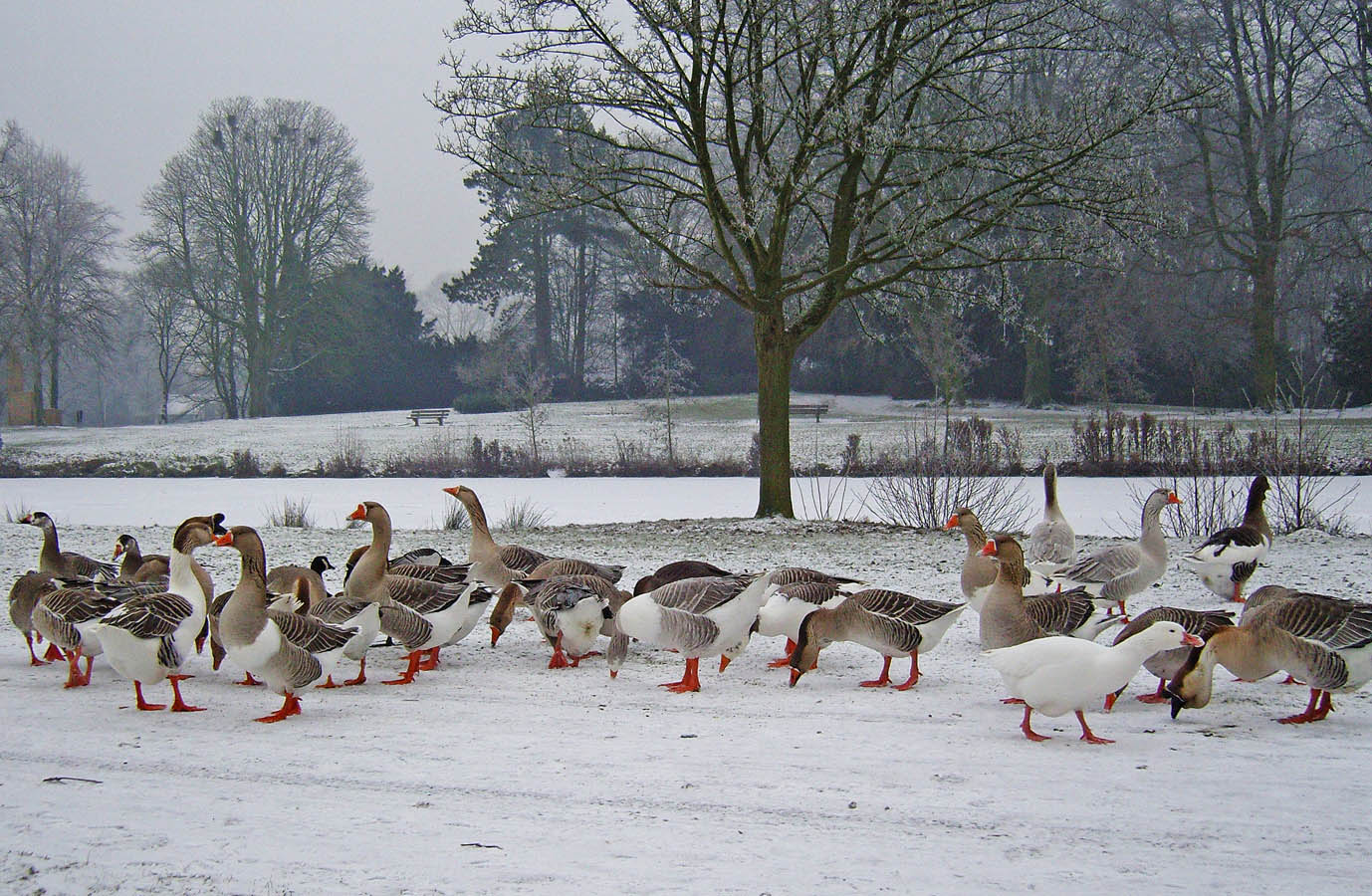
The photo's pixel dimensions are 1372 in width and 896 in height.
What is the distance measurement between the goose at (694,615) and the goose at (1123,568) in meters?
3.22

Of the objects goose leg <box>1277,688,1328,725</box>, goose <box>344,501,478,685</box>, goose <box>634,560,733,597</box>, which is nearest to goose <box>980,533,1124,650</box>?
goose leg <box>1277,688,1328,725</box>

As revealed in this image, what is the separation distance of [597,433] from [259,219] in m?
26.3

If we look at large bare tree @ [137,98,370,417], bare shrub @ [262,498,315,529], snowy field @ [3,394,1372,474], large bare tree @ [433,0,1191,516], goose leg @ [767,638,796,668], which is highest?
large bare tree @ [137,98,370,417]

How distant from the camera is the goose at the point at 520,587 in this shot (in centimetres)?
791

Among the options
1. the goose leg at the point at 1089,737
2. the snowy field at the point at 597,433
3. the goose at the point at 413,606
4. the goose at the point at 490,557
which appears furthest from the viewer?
the snowy field at the point at 597,433

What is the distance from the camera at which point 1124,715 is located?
5.83 m

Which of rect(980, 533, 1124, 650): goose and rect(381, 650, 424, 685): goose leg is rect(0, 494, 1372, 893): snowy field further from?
rect(980, 533, 1124, 650): goose

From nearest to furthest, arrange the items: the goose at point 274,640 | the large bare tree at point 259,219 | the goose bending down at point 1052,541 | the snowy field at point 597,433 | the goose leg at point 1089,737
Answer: the goose leg at point 1089,737 < the goose at point 274,640 < the goose bending down at point 1052,541 < the snowy field at point 597,433 < the large bare tree at point 259,219

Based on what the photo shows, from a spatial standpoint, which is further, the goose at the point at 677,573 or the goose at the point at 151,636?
the goose at the point at 677,573

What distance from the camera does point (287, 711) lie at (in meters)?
6.01

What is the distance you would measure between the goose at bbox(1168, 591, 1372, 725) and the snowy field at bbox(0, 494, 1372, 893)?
225 mm

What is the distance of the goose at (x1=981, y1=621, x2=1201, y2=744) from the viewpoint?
5102 mm

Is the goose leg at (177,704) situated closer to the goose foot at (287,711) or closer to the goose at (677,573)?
the goose foot at (287,711)

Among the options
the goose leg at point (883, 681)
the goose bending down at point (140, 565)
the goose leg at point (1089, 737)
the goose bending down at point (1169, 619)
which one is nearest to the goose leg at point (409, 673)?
the goose bending down at point (140, 565)
